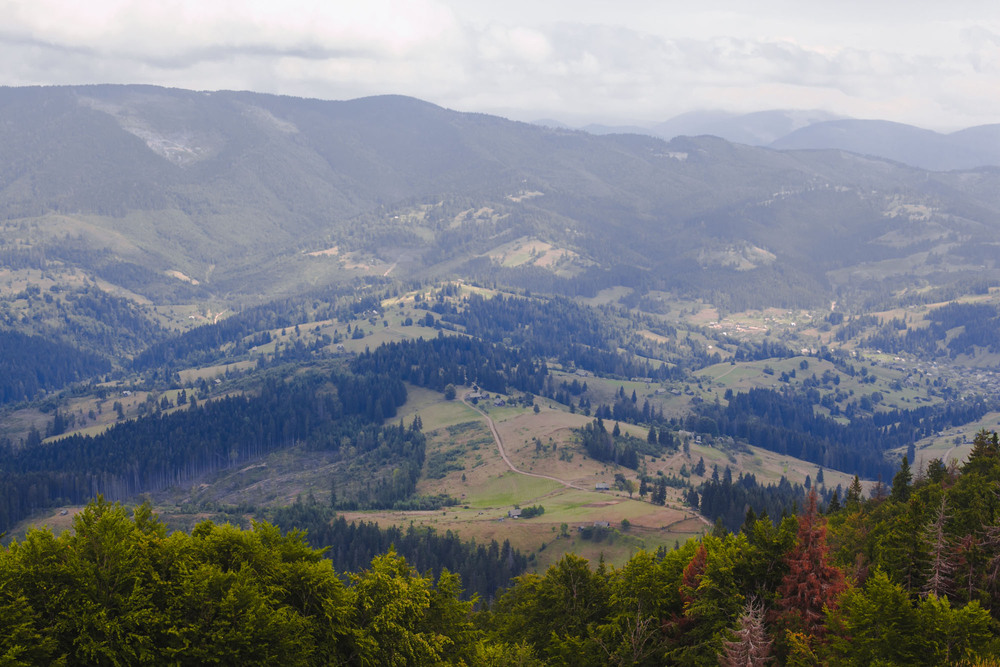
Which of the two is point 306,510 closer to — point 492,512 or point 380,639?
point 492,512

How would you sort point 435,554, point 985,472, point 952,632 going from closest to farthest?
point 952,632, point 985,472, point 435,554

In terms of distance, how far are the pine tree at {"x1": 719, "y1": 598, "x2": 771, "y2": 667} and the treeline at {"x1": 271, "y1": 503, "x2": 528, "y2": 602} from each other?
334 ft

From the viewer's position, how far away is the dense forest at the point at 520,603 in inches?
1876

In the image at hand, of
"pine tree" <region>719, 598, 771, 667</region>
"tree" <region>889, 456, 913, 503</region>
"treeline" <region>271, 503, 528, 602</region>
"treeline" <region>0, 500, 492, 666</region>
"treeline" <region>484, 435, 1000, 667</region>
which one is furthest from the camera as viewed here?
"treeline" <region>271, 503, 528, 602</region>

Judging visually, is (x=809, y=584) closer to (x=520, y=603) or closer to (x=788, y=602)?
(x=788, y=602)

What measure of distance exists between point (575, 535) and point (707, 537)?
108 m

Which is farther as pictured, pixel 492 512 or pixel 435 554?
pixel 492 512

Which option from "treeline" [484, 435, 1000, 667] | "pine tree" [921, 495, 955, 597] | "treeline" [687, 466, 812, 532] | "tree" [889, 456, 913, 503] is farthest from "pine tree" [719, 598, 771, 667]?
"treeline" [687, 466, 812, 532]

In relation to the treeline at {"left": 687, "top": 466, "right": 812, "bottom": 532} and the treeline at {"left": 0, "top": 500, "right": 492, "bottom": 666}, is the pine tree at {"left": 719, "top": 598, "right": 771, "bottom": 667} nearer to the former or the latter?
the treeline at {"left": 0, "top": 500, "right": 492, "bottom": 666}

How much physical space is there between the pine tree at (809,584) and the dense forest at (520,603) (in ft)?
0.37

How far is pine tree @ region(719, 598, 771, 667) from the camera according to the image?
50.6 metres

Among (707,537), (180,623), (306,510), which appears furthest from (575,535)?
(180,623)

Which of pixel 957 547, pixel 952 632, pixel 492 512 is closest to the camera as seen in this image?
pixel 952 632

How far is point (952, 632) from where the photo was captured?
1889 inches
